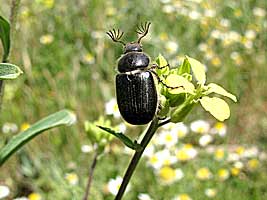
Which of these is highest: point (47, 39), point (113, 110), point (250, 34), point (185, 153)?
point (113, 110)

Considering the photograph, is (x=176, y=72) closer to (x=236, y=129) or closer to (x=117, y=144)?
(x=117, y=144)

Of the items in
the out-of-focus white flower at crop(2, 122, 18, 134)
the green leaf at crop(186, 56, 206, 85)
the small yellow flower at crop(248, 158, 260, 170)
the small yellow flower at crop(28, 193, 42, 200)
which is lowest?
the small yellow flower at crop(248, 158, 260, 170)

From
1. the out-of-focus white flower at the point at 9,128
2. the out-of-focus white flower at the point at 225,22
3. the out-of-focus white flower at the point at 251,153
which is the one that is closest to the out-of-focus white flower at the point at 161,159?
the out-of-focus white flower at the point at 251,153

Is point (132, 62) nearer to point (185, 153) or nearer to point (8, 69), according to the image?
point (8, 69)

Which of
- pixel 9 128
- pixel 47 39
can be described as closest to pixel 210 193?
pixel 9 128

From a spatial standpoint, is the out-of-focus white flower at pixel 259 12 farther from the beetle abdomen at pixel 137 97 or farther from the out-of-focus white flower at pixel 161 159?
the beetle abdomen at pixel 137 97

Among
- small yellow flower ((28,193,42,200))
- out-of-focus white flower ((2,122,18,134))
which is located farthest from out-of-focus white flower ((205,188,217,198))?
out-of-focus white flower ((2,122,18,134))

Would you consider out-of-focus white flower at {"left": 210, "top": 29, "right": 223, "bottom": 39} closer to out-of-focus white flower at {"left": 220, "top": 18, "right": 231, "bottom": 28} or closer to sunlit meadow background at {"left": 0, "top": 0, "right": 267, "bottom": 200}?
sunlit meadow background at {"left": 0, "top": 0, "right": 267, "bottom": 200}
